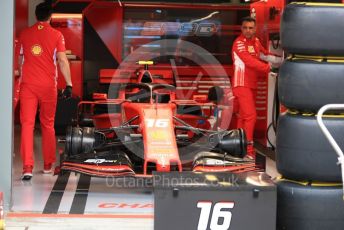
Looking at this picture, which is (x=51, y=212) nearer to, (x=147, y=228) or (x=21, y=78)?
(x=147, y=228)

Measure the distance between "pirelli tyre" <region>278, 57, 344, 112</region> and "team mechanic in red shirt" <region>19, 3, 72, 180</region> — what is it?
3.45 meters

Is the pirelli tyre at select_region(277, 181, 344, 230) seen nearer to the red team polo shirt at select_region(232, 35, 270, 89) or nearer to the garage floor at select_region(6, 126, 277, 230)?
the garage floor at select_region(6, 126, 277, 230)

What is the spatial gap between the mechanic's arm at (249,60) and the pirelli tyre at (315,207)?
14.0 ft

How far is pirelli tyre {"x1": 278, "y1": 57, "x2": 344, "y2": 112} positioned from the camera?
501 cm

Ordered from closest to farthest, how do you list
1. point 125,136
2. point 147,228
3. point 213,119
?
point 147,228 → point 125,136 → point 213,119

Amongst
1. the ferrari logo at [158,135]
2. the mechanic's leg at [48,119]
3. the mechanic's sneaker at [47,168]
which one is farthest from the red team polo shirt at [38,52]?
the ferrari logo at [158,135]

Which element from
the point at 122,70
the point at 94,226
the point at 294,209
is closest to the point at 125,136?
the point at 94,226

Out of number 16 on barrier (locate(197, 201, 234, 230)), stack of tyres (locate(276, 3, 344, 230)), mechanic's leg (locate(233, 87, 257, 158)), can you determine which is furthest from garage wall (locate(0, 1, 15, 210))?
mechanic's leg (locate(233, 87, 257, 158))

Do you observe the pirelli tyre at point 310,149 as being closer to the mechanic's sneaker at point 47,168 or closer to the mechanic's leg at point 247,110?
the mechanic's sneaker at point 47,168

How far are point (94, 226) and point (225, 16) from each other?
785 centimetres

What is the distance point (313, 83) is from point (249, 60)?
168 inches

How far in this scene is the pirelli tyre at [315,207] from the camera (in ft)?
16.5

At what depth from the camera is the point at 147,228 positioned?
5.98 meters

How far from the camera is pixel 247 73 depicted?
940 centimetres
